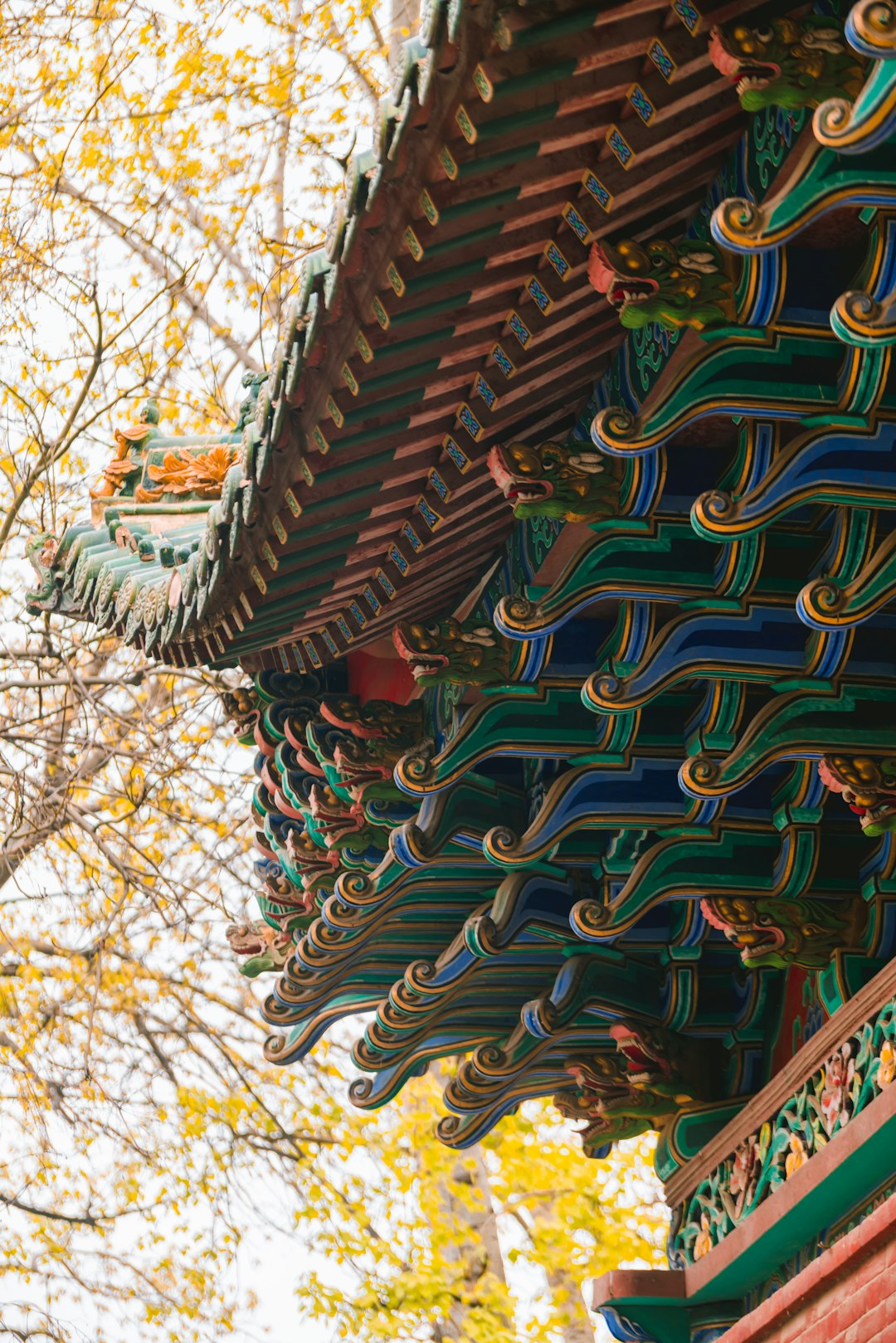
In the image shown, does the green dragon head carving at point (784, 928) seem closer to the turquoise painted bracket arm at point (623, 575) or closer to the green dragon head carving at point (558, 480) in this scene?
the turquoise painted bracket arm at point (623, 575)

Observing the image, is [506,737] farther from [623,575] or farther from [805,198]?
[805,198]

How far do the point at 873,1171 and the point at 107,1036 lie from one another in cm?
730

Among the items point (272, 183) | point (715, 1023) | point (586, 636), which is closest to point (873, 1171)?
point (715, 1023)

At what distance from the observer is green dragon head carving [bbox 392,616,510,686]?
3.54 metres

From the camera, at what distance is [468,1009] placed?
4934 mm

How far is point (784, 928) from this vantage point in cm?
384

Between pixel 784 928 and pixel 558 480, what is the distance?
1.33 meters

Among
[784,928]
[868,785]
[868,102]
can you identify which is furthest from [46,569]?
[868,102]

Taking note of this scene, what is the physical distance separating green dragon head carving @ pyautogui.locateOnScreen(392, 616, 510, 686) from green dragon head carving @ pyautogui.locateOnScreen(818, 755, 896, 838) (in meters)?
0.71

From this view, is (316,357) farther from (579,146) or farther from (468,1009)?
Answer: (468,1009)

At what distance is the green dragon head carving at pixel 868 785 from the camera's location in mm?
3416

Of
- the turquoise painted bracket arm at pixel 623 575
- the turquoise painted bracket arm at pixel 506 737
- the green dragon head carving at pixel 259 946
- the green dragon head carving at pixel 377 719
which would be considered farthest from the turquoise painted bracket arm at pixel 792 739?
the green dragon head carving at pixel 259 946

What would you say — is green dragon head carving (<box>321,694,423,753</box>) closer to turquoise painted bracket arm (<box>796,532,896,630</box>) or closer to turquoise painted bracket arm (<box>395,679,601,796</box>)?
turquoise painted bracket arm (<box>395,679,601,796</box>)

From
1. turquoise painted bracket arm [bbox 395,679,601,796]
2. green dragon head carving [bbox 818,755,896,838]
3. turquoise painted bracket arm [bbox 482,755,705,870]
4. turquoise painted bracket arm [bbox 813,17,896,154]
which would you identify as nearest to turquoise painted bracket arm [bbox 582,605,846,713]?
green dragon head carving [bbox 818,755,896,838]
